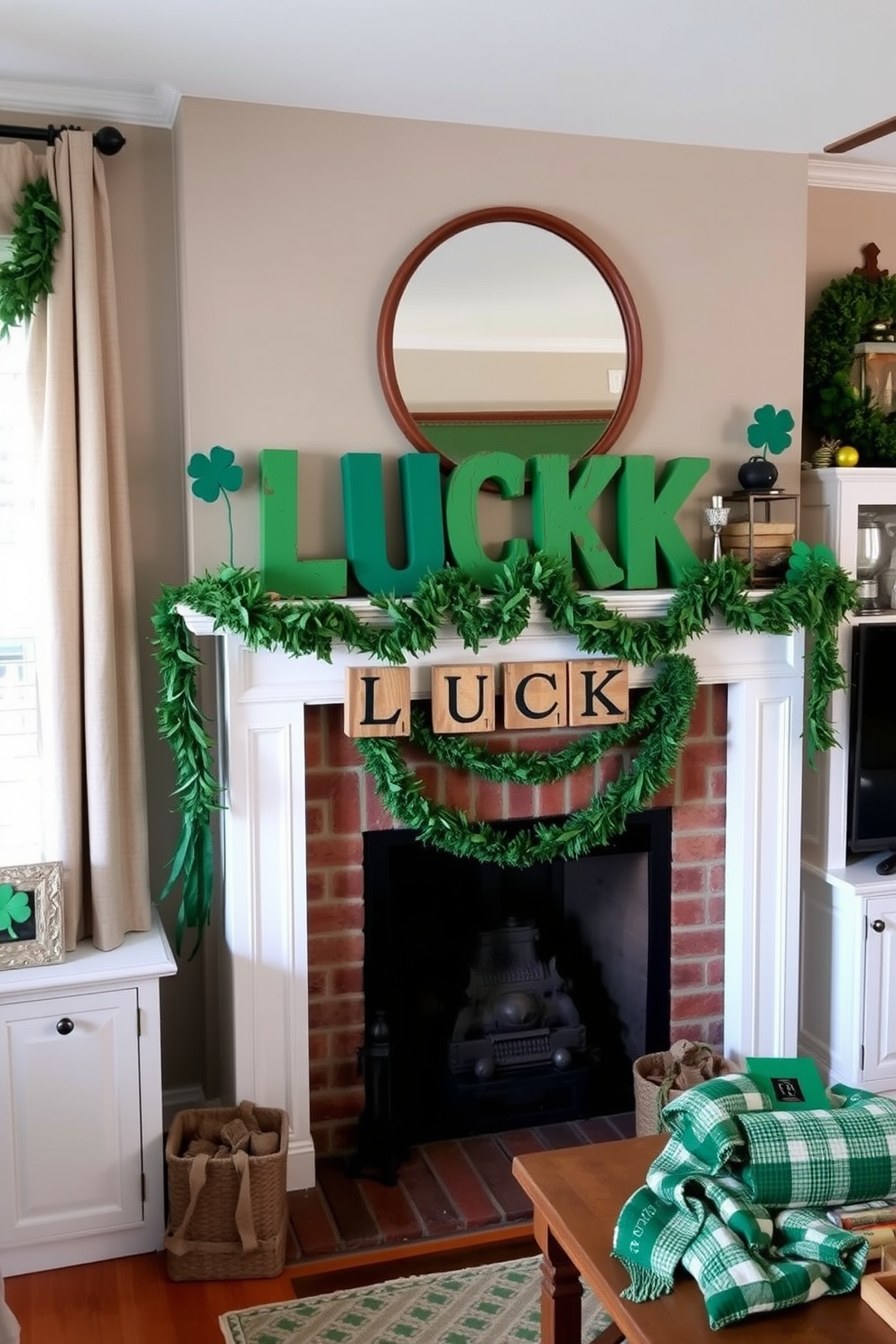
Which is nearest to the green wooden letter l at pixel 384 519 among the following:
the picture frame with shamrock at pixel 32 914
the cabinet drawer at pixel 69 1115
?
the picture frame with shamrock at pixel 32 914

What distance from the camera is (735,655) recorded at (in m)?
3.09

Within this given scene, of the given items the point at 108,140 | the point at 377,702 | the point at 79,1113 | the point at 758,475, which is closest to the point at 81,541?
the point at 377,702

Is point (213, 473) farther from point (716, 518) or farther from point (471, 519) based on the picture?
point (716, 518)

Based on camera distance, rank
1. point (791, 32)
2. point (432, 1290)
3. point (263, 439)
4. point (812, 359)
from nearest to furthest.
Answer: point (791, 32) → point (432, 1290) → point (263, 439) → point (812, 359)

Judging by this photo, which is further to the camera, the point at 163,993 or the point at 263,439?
the point at 163,993

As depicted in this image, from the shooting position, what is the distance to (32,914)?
8.72ft

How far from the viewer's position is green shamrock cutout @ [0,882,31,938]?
2.64 m

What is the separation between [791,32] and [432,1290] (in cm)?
254

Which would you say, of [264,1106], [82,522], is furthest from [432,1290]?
[82,522]

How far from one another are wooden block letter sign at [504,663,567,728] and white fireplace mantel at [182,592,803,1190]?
50mm

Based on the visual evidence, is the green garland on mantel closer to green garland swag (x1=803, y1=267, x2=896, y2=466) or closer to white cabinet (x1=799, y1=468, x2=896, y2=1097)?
white cabinet (x1=799, y1=468, x2=896, y2=1097)

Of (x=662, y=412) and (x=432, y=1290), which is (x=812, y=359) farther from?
(x=432, y=1290)

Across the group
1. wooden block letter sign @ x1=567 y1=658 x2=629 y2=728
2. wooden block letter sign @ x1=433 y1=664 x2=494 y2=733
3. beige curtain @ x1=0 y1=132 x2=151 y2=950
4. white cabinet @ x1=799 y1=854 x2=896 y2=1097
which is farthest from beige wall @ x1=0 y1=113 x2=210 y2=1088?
white cabinet @ x1=799 y1=854 x2=896 y2=1097

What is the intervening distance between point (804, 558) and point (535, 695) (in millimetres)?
726
